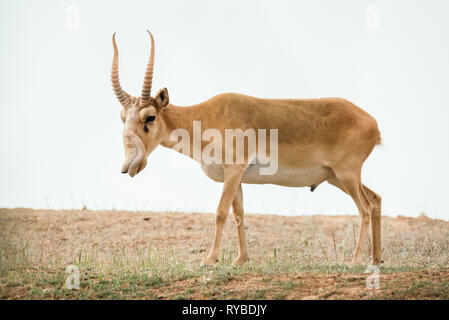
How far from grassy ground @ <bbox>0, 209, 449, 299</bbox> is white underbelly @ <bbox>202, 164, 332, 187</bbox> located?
3.72 ft

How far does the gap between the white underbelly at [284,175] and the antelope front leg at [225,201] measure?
1.00 feet

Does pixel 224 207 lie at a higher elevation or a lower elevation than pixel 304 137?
lower

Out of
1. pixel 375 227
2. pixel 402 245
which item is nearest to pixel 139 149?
pixel 375 227

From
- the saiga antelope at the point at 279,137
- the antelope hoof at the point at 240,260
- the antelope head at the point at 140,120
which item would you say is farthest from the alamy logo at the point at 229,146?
the antelope hoof at the point at 240,260

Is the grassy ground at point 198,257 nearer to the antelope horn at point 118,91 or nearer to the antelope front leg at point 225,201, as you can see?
the antelope front leg at point 225,201

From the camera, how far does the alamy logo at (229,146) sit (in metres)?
9.19

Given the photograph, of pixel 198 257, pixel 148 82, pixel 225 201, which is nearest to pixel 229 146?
pixel 225 201

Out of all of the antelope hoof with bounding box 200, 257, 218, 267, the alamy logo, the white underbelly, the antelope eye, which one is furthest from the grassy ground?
→ the antelope eye

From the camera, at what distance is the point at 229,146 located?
30.1 feet

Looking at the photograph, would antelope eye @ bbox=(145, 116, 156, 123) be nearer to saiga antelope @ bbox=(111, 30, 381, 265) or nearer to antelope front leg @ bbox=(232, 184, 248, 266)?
saiga antelope @ bbox=(111, 30, 381, 265)

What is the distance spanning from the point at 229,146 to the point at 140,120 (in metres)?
1.40

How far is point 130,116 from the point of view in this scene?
8.96m

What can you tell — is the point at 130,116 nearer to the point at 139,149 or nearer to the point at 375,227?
the point at 139,149
